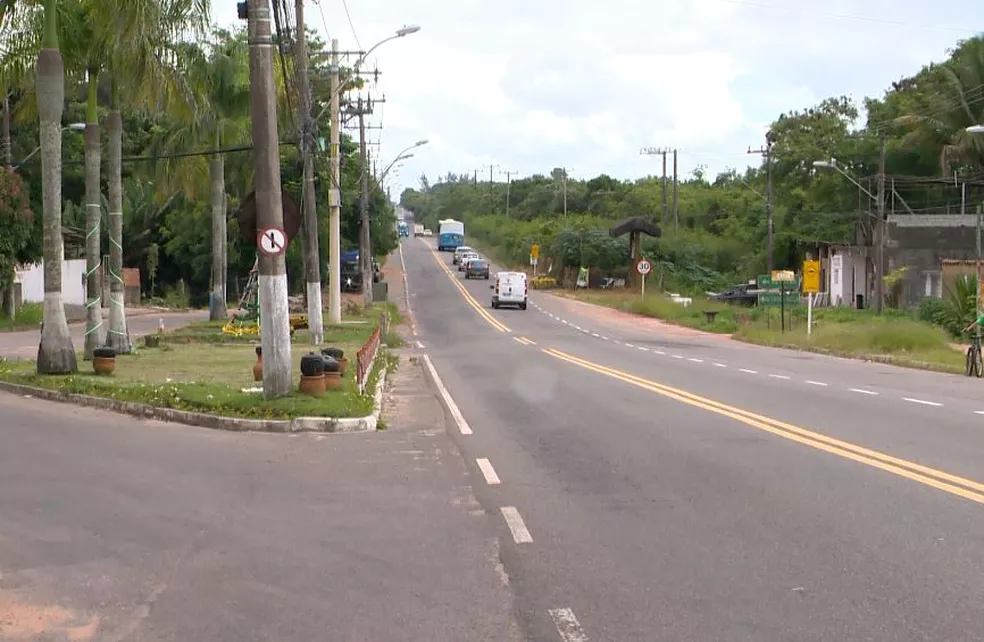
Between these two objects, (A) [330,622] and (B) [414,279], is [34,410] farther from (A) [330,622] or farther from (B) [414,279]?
(B) [414,279]

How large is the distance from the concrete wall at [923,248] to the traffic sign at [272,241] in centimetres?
4631

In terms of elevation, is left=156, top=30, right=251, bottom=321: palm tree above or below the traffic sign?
above

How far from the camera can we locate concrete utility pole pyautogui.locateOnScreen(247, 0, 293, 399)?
49.2ft

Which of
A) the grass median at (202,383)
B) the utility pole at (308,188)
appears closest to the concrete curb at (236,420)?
the grass median at (202,383)

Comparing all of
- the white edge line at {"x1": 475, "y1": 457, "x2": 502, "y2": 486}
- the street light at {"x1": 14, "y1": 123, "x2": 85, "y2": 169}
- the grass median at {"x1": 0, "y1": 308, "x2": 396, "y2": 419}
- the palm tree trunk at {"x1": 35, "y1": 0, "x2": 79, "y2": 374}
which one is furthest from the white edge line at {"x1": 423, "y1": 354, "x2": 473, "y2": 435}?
the street light at {"x1": 14, "y1": 123, "x2": 85, "y2": 169}

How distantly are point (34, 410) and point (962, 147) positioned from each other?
50.3 metres

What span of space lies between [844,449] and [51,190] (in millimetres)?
13897

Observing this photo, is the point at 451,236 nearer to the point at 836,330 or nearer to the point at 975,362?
the point at 836,330

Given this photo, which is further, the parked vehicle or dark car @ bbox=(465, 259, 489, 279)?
the parked vehicle

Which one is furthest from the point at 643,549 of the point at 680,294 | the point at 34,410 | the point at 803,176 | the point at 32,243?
the point at 803,176

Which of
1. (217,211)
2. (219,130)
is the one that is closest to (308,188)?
(219,130)

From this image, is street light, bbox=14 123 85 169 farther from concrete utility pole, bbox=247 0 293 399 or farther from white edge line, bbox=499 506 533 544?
white edge line, bbox=499 506 533 544

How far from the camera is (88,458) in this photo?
37.6ft

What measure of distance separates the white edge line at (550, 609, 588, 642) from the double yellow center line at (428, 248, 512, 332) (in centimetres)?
3859
